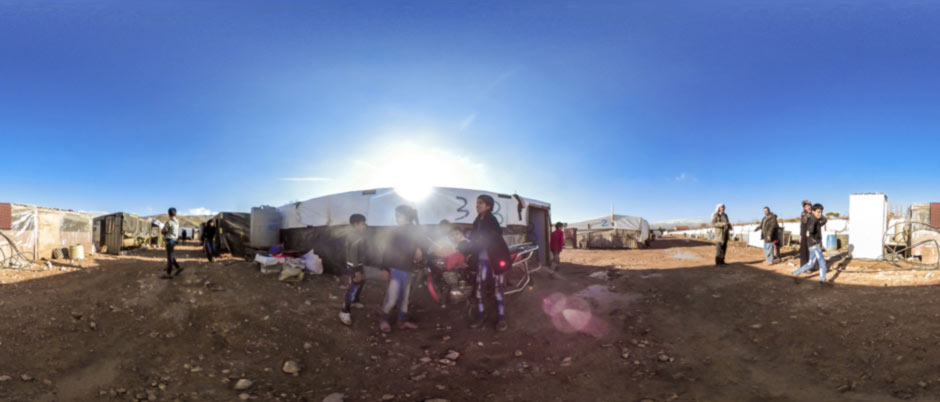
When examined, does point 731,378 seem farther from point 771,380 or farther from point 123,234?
point 123,234

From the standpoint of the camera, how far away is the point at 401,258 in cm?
648

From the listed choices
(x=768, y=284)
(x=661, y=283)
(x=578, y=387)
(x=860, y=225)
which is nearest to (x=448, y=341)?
(x=578, y=387)

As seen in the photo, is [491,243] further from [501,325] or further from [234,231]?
[234,231]

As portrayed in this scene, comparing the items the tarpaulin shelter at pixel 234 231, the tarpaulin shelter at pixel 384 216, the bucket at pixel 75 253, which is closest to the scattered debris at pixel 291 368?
the tarpaulin shelter at pixel 384 216

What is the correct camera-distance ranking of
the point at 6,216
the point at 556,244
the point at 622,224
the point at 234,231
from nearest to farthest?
the point at 556,244, the point at 6,216, the point at 234,231, the point at 622,224

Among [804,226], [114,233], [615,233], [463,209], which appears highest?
[463,209]

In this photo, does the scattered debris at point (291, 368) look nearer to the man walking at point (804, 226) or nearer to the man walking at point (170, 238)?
the man walking at point (170, 238)

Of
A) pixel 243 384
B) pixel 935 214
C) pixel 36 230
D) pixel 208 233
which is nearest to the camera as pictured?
pixel 243 384

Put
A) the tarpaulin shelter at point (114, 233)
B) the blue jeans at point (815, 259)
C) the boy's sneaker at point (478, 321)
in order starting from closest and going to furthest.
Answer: the boy's sneaker at point (478, 321)
the blue jeans at point (815, 259)
the tarpaulin shelter at point (114, 233)

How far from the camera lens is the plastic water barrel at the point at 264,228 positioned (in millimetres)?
15172

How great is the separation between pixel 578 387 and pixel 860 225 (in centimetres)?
1238

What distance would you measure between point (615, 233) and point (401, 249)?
23.8 m

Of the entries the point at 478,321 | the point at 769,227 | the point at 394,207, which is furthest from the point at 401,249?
the point at 769,227

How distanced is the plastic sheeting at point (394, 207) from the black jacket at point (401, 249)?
11.8 feet
